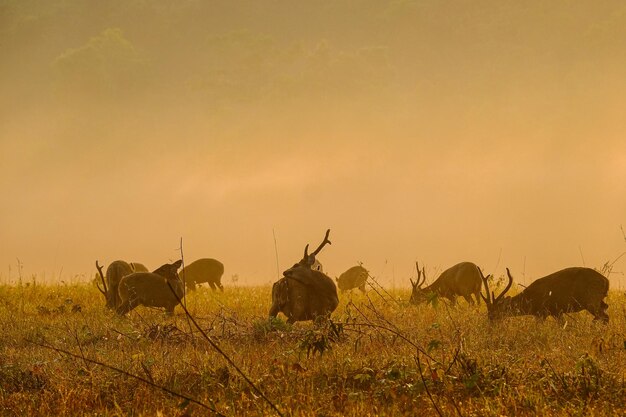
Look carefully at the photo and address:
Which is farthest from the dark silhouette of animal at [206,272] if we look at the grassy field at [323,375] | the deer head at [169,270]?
the grassy field at [323,375]

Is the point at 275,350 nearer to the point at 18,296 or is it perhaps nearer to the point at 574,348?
the point at 574,348

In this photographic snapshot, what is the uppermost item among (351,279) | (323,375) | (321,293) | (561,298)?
(351,279)

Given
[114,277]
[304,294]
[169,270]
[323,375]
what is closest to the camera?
[323,375]

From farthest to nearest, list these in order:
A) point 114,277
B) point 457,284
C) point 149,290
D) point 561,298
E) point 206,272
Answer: point 206,272 → point 457,284 → point 114,277 → point 149,290 → point 561,298

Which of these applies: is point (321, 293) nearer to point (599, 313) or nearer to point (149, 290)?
point (149, 290)

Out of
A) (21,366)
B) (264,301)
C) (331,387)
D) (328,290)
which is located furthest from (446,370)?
(264,301)

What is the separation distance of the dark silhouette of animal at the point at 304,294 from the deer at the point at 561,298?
293cm

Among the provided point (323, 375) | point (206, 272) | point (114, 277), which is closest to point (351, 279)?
point (206, 272)

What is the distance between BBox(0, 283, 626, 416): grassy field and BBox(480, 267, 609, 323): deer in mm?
1093

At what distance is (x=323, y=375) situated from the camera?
7.07 metres

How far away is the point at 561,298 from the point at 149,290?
24.0 feet

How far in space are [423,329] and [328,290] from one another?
1603mm

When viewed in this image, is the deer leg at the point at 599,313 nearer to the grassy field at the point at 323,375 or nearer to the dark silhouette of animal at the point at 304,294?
the grassy field at the point at 323,375

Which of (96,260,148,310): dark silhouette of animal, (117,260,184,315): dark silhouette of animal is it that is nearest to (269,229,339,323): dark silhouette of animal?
(117,260,184,315): dark silhouette of animal
